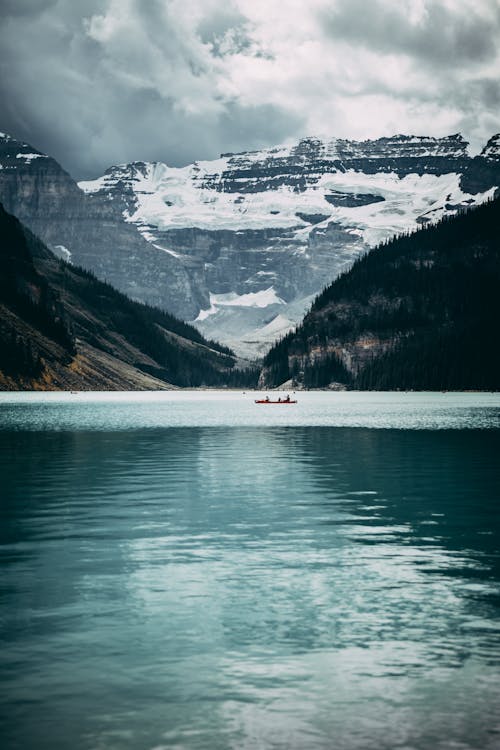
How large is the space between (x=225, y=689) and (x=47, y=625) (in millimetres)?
8625

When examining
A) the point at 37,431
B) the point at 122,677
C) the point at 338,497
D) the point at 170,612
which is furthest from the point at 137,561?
the point at 37,431

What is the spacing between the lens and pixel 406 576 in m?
38.5

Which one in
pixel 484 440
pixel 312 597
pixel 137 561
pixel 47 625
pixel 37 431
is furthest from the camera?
pixel 37 431

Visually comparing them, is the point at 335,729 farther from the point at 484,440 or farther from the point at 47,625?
the point at 484,440

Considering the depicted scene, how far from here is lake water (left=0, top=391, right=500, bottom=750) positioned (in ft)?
73.2

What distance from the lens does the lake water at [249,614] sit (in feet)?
73.2

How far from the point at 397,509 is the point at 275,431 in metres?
82.3

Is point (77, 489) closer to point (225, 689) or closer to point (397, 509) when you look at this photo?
point (397, 509)

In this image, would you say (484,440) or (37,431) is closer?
(484,440)

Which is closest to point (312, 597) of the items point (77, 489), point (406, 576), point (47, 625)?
point (406, 576)

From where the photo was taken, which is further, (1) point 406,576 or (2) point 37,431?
(2) point 37,431

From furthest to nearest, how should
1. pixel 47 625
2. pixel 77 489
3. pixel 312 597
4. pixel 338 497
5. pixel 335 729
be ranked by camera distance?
pixel 77 489 < pixel 338 497 < pixel 312 597 < pixel 47 625 < pixel 335 729

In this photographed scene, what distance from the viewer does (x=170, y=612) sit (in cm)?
3253

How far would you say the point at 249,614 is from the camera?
32219 mm
